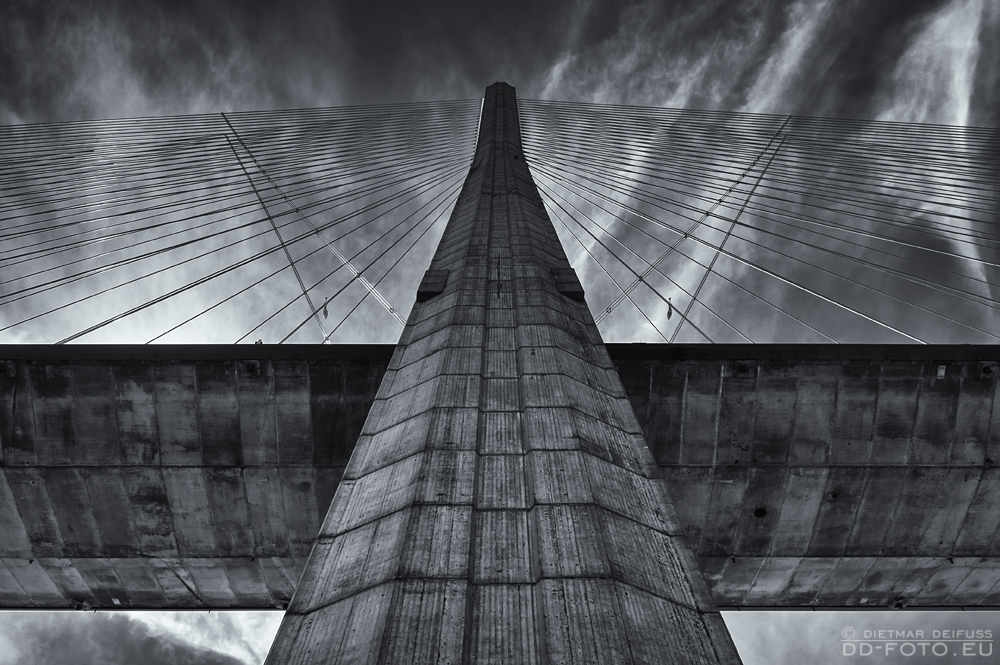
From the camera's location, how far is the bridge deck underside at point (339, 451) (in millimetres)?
11219

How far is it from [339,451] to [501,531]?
8195mm

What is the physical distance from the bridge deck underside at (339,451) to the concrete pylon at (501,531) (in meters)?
4.42

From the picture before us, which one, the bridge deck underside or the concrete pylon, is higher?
the concrete pylon

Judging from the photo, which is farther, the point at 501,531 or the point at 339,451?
the point at 339,451

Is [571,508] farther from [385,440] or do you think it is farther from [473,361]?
[473,361]

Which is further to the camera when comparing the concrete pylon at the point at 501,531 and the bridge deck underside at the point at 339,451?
the bridge deck underside at the point at 339,451

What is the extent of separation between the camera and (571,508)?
4.29 metres

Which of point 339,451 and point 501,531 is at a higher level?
point 501,531

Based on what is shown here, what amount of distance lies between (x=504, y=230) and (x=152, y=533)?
9395mm

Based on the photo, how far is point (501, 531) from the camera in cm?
409

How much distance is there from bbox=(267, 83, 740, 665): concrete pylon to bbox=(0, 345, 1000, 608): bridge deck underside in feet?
14.5

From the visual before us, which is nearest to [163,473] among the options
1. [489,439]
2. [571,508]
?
[489,439]

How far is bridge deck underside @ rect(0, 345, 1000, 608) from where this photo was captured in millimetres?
11219

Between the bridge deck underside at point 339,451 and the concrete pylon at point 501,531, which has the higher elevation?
the concrete pylon at point 501,531
